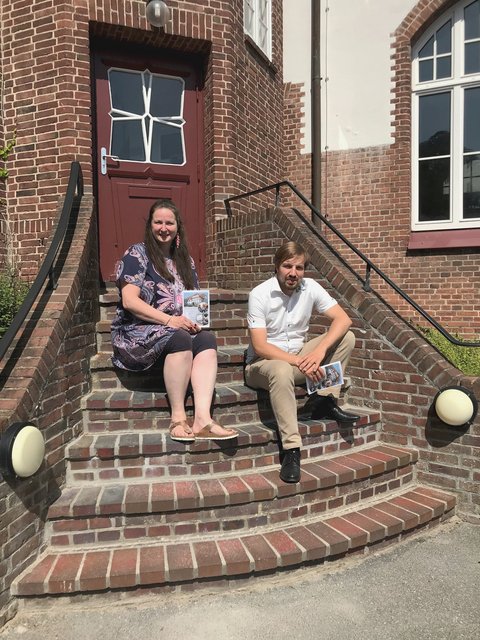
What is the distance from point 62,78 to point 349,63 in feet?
14.6

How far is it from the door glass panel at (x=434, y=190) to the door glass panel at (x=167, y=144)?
12.4ft

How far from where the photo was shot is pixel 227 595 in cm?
261

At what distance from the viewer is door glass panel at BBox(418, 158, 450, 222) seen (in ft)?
24.5

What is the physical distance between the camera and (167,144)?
19.6ft

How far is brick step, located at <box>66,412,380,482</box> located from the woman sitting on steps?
0.10m

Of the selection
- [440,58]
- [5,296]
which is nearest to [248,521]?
[5,296]

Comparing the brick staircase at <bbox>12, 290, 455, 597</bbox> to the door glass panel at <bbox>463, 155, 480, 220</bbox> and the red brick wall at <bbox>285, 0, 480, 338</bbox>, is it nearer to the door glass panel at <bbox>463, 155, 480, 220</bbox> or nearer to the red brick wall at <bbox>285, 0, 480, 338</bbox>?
Answer: the red brick wall at <bbox>285, 0, 480, 338</bbox>

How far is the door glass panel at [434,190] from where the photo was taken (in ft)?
24.5

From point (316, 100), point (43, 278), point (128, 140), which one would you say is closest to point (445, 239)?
point (316, 100)

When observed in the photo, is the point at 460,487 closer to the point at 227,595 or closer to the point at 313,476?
the point at 313,476

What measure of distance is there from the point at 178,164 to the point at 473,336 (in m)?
4.59

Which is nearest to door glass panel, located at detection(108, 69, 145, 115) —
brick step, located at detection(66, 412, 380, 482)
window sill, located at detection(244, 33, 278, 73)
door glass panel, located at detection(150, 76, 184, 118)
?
door glass panel, located at detection(150, 76, 184, 118)

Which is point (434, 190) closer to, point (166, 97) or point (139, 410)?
point (166, 97)

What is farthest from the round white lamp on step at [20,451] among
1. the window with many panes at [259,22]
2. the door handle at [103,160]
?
the window with many panes at [259,22]
